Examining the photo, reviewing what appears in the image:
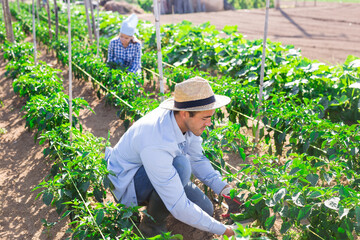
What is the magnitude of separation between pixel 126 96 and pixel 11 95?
224 centimetres

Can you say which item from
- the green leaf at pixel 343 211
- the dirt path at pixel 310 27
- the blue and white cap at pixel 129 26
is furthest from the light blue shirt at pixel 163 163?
the dirt path at pixel 310 27

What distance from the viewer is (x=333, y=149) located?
9.48 feet

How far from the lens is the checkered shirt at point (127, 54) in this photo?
5258 mm

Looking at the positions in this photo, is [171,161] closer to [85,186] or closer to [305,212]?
[85,186]

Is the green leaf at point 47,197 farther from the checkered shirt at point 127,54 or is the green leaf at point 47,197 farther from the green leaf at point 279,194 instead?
the checkered shirt at point 127,54

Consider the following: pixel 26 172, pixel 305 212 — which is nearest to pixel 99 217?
pixel 305 212

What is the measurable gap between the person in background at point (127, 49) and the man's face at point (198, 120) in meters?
2.91

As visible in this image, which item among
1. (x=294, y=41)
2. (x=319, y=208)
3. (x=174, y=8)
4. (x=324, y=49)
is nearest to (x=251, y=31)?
(x=294, y=41)

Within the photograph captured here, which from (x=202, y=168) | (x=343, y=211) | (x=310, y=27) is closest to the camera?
(x=343, y=211)

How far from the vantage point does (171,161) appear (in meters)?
2.38

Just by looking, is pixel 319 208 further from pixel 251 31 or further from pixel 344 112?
pixel 251 31

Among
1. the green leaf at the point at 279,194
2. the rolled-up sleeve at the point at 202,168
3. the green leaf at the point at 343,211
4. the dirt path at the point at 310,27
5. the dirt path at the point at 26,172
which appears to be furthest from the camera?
the dirt path at the point at 310,27

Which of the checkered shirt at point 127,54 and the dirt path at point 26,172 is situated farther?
the checkered shirt at point 127,54

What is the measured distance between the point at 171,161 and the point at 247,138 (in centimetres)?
124
